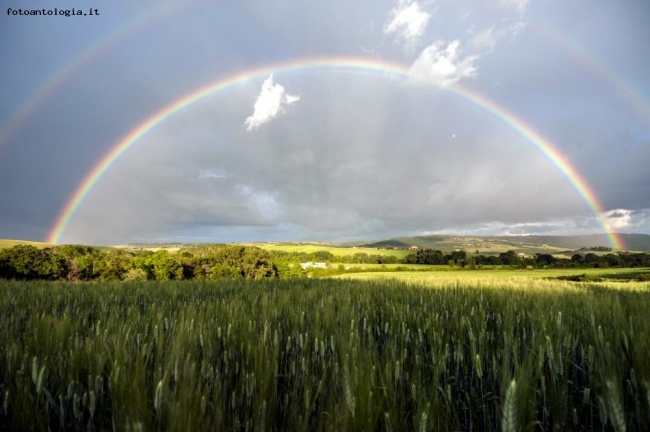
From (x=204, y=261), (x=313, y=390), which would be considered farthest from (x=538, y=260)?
(x=313, y=390)

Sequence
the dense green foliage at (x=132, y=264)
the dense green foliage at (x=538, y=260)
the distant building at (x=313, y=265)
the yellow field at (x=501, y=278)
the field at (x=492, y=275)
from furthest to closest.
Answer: the distant building at (x=313, y=265), the dense green foliage at (x=538, y=260), the dense green foliage at (x=132, y=264), the field at (x=492, y=275), the yellow field at (x=501, y=278)

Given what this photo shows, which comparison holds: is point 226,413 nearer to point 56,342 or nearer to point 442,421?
point 442,421

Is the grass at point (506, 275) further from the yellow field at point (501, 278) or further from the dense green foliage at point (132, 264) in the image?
the dense green foliage at point (132, 264)

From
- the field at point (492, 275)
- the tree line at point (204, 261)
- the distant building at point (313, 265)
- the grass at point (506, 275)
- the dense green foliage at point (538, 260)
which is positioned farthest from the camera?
the distant building at point (313, 265)

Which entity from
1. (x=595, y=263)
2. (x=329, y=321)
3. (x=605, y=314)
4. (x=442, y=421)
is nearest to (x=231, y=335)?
(x=329, y=321)

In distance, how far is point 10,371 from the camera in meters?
1.44

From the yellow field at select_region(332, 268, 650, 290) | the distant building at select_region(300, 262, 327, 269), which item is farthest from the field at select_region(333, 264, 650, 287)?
the distant building at select_region(300, 262, 327, 269)

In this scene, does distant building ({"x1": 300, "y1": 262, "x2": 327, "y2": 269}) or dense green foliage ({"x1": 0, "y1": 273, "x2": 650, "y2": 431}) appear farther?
distant building ({"x1": 300, "y1": 262, "x2": 327, "y2": 269})

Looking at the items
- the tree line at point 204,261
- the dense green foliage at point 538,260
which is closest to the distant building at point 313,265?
the tree line at point 204,261

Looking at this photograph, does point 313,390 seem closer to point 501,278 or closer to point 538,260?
point 501,278

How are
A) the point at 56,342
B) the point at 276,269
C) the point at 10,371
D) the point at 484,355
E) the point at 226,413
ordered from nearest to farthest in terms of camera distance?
1. the point at 226,413
2. the point at 10,371
3. the point at 484,355
4. the point at 56,342
5. the point at 276,269

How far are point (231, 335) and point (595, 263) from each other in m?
71.6

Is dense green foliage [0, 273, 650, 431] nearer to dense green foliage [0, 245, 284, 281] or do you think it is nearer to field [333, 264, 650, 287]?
field [333, 264, 650, 287]

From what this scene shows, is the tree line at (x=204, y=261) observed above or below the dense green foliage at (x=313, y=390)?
below
